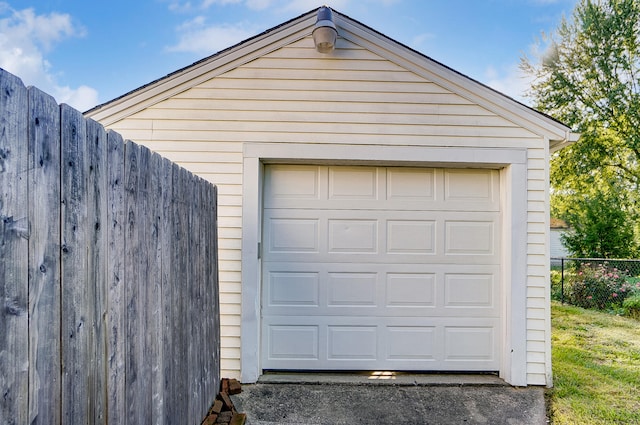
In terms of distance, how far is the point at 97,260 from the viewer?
143 centimetres

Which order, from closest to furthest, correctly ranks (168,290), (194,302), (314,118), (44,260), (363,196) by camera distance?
(44,260) < (168,290) < (194,302) < (314,118) < (363,196)

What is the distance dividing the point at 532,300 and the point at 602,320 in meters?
4.34

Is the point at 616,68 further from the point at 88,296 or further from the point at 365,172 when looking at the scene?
the point at 88,296

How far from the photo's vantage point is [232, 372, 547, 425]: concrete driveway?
308 cm

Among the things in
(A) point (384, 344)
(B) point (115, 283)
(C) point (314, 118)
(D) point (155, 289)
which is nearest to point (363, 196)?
(C) point (314, 118)

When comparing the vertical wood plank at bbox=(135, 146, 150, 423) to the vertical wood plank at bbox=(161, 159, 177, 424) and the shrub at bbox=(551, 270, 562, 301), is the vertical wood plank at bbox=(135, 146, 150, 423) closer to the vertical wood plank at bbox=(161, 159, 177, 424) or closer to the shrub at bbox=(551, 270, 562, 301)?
the vertical wood plank at bbox=(161, 159, 177, 424)

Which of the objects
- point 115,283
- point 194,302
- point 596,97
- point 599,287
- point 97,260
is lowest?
point 599,287

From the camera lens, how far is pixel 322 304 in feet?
12.7

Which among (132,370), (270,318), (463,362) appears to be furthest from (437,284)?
(132,370)

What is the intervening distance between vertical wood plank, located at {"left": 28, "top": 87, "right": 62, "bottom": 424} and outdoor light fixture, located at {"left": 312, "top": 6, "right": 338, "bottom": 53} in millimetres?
2987

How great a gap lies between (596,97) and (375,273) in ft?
39.0

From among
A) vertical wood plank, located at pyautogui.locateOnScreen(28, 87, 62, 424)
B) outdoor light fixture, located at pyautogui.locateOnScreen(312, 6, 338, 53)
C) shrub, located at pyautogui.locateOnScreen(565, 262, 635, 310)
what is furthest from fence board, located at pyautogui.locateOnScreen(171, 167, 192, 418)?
shrub, located at pyautogui.locateOnScreen(565, 262, 635, 310)

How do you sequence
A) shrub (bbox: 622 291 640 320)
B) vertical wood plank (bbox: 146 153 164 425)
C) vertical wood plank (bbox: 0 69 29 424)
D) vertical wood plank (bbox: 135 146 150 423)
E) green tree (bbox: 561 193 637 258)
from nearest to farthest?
vertical wood plank (bbox: 0 69 29 424), vertical wood plank (bbox: 135 146 150 423), vertical wood plank (bbox: 146 153 164 425), shrub (bbox: 622 291 640 320), green tree (bbox: 561 193 637 258)

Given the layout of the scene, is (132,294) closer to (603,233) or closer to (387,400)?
(387,400)
